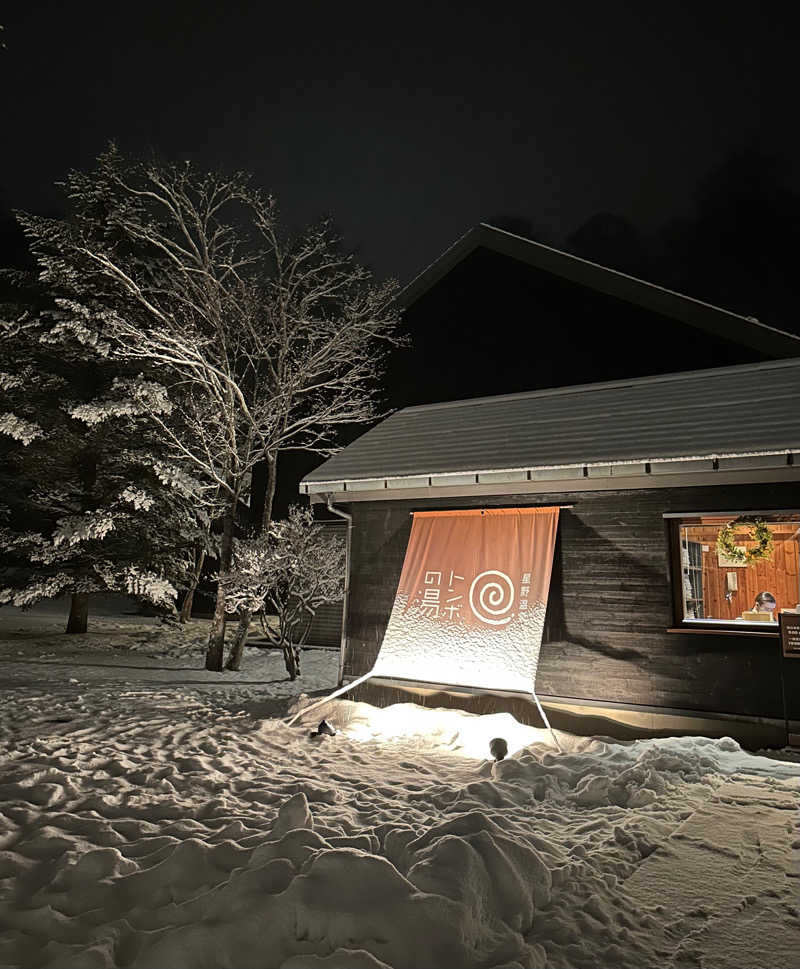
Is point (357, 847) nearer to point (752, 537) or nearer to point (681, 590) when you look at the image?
point (681, 590)

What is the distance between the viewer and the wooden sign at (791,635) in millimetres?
5613

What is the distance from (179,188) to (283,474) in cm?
749

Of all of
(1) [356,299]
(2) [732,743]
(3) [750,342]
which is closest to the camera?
(2) [732,743]

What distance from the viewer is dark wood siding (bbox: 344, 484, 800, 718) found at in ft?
19.9

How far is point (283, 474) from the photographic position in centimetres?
1669

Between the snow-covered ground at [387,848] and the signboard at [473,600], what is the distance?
1.96 feet

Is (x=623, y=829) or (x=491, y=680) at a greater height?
(x=491, y=680)

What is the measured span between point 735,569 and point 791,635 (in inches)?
116

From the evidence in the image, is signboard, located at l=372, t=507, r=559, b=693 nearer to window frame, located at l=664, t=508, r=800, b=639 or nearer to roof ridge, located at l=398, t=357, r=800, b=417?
window frame, located at l=664, t=508, r=800, b=639

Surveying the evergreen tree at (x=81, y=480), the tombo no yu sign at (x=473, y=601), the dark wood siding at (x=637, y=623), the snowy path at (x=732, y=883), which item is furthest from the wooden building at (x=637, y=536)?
the evergreen tree at (x=81, y=480)

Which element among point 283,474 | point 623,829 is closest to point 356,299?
point 283,474

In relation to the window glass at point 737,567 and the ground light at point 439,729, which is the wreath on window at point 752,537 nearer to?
the window glass at point 737,567

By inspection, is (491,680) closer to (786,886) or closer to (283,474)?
(786,886)

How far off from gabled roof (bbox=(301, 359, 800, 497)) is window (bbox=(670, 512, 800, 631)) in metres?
0.78
